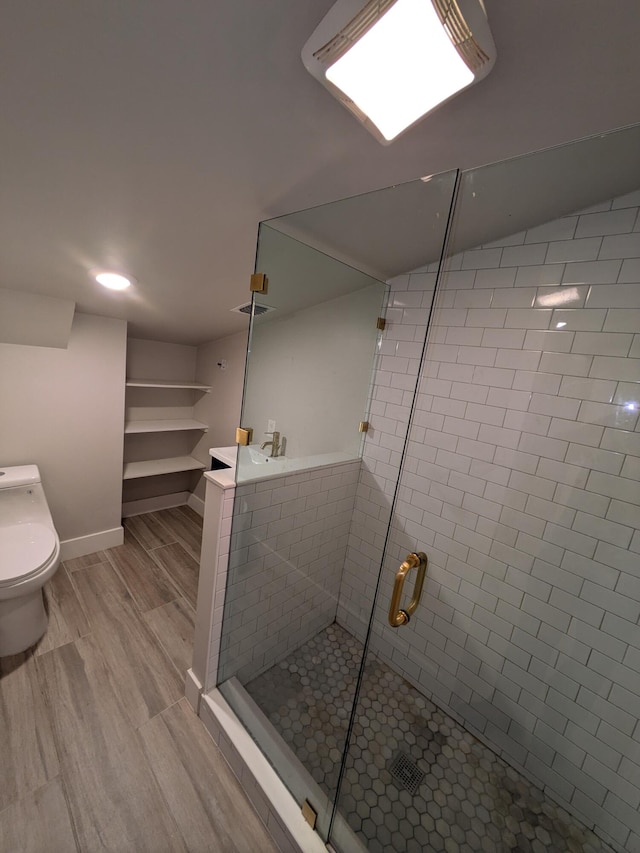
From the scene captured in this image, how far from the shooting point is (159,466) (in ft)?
9.29

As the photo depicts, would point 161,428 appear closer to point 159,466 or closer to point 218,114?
point 159,466

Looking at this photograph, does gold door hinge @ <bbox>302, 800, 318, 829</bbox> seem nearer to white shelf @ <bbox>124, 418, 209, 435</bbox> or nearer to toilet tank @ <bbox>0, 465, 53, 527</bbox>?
toilet tank @ <bbox>0, 465, 53, 527</bbox>

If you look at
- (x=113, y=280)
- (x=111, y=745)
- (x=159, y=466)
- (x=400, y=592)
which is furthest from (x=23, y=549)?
(x=400, y=592)

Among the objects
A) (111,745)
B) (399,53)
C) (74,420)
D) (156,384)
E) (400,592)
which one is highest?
(399,53)

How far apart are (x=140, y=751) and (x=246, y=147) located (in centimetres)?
222

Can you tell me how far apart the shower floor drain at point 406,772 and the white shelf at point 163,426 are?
2623 mm

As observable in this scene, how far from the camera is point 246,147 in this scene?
78 centimetres

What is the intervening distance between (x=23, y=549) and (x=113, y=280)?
1.51m

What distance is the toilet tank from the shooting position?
1745 mm

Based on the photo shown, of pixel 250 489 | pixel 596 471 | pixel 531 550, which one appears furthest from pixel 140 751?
pixel 596 471

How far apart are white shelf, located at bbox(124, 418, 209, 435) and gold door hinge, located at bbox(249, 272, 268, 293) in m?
1.78

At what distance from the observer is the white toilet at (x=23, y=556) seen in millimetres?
1446

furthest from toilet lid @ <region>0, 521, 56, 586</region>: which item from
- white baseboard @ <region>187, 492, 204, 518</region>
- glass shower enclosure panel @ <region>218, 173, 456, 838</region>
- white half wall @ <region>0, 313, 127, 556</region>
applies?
white baseboard @ <region>187, 492, 204, 518</region>

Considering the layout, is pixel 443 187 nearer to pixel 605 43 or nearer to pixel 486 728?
pixel 605 43
